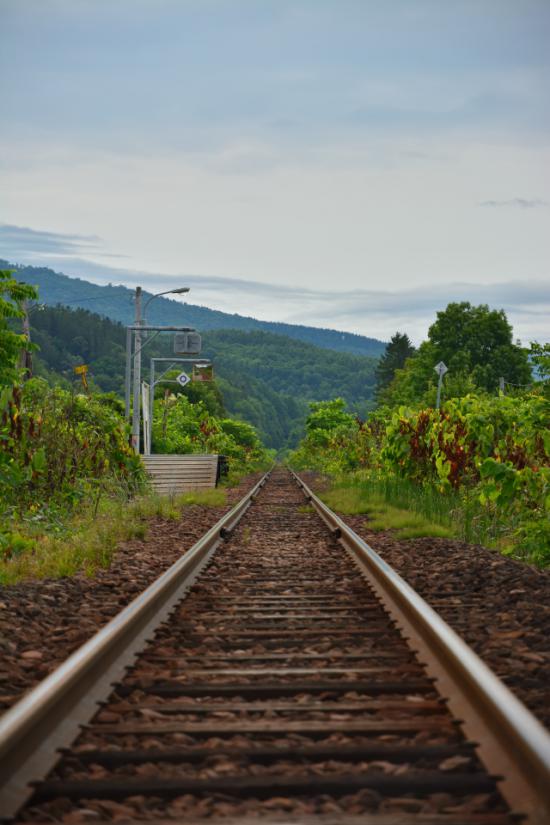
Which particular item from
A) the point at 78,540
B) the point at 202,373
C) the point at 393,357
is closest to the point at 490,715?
the point at 78,540

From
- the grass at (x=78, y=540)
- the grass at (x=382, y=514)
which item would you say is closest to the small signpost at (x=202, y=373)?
the grass at (x=382, y=514)

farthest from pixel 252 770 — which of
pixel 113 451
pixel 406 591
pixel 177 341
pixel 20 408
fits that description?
pixel 177 341

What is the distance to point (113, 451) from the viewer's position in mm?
18453

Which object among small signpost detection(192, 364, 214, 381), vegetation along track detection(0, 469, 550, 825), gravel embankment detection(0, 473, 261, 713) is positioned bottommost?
gravel embankment detection(0, 473, 261, 713)

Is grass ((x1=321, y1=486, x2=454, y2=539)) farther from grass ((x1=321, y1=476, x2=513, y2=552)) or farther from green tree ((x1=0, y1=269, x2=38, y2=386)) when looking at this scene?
green tree ((x1=0, y1=269, x2=38, y2=386))

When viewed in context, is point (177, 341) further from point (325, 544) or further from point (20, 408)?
point (325, 544)

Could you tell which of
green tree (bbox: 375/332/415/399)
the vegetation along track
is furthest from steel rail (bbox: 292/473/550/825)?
green tree (bbox: 375/332/415/399)

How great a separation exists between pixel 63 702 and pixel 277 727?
912mm

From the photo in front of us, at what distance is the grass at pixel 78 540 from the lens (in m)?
8.10

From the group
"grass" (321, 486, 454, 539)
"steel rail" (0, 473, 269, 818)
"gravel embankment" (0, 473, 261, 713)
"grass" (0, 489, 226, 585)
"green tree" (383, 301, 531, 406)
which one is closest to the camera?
"steel rail" (0, 473, 269, 818)

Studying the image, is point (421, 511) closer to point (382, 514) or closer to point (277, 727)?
point (382, 514)

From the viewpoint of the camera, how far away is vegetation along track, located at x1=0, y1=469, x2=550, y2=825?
288 centimetres

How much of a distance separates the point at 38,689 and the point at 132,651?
1181 mm

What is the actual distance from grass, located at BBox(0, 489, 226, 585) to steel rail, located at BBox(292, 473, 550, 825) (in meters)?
3.72
